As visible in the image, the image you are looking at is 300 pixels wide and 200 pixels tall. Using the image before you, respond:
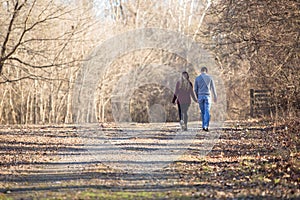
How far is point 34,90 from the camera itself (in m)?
34.3

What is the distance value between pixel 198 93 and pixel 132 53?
609 inches

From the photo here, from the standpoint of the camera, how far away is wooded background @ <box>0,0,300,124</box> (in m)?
16.5

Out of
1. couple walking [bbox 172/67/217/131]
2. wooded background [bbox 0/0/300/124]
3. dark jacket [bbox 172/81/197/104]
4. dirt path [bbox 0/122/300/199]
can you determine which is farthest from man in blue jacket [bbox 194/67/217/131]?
wooded background [bbox 0/0/300/124]

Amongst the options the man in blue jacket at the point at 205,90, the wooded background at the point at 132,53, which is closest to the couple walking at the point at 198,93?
the man in blue jacket at the point at 205,90

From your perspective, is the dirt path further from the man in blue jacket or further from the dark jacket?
the dark jacket

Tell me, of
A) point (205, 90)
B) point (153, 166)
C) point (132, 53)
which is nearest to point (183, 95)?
point (205, 90)

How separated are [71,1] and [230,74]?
39.9 feet

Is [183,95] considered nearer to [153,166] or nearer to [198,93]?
[198,93]

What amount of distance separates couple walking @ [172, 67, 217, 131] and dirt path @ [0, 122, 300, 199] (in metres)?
0.69

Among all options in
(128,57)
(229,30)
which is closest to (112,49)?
(128,57)

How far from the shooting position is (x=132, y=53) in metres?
31.4

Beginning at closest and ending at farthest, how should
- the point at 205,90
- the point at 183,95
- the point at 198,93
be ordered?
the point at 205,90 → the point at 198,93 → the point at 183,95

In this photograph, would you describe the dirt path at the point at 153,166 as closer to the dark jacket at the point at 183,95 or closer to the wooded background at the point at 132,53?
the dark jacket at the point at 183,95

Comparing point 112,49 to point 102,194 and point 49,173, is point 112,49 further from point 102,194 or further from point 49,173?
point 102,194
